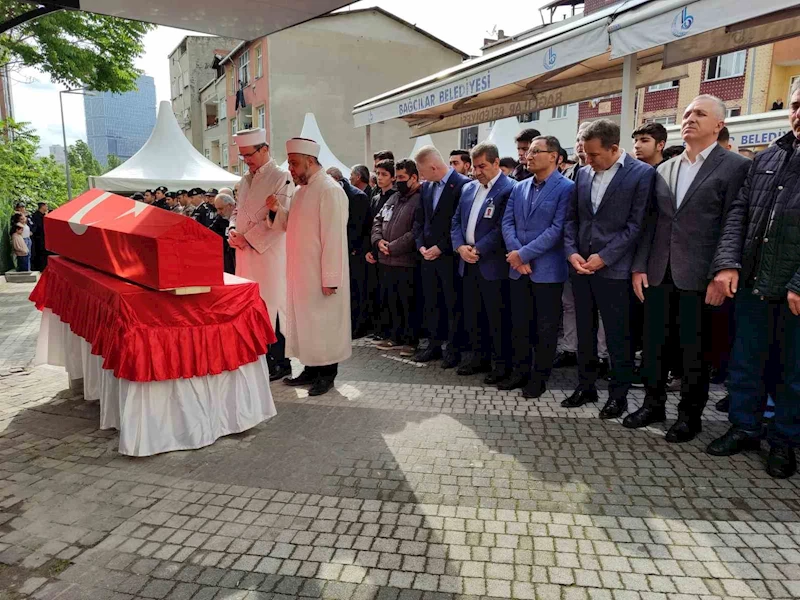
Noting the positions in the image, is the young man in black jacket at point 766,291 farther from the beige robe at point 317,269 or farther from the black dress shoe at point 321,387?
the black dress shoe at point 321,387

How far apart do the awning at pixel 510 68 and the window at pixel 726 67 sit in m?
23.5

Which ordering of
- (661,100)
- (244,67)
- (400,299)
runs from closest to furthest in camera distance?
(400,299), (661,100), (244,67)

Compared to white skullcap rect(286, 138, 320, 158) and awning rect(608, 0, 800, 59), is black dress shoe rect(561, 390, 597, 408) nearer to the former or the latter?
awning rect(608, 0, 800, 59)

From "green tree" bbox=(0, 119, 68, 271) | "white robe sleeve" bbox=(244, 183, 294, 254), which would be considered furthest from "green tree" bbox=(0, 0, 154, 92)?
"white robe sleeve" bbox=(244, 183, 294, 254)

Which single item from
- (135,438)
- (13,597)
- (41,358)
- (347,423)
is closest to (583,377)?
(347,423)

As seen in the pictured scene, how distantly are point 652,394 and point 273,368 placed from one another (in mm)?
3338

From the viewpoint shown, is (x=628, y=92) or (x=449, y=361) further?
(x=449, y=361)

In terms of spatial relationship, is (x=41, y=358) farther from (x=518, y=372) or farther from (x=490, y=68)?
(x=490, y=68)

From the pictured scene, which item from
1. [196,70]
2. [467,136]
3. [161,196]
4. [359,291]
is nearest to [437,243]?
[359,291]

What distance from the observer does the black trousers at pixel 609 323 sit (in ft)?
14.1

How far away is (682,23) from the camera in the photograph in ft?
13.8

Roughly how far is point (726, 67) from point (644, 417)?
28810 millimetres

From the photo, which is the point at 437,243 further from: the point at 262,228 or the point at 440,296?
the point at 262,228

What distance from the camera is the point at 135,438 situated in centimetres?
374
